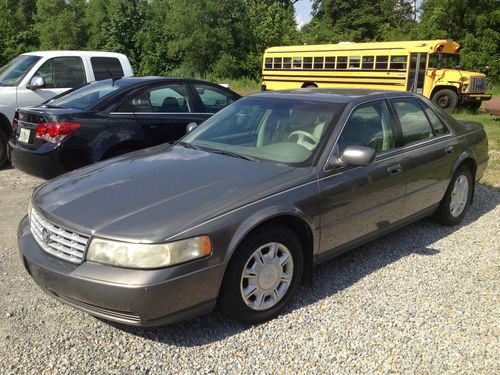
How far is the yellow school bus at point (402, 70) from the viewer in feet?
55.6

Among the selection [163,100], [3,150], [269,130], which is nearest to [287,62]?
[3,150]

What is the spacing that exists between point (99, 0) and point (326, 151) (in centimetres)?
4932

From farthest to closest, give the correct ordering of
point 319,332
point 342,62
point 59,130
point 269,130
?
point 342,62 → point 59,130 → point 269,130 → point 319,332

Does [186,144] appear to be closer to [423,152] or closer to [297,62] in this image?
[423,152]

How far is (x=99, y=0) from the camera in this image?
47.2 m

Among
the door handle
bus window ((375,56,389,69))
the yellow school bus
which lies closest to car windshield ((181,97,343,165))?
the door handle

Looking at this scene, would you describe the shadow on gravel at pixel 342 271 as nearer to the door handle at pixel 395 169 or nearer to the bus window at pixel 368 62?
the door handle at pixel 395 169

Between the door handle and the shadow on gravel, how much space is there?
0.80m

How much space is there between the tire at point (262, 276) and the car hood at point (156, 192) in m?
0.28

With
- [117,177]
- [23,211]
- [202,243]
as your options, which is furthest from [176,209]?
[23,211]

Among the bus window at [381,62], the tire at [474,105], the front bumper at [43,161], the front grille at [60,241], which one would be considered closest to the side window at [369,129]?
the front grille at [60,241]

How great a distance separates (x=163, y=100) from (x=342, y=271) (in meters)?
3.40

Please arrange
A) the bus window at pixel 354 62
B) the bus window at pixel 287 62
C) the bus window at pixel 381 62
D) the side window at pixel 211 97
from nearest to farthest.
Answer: the side window at pixel 211 97 < the bus window at pixel 381 62 < the bus window at pixel 354 62 < the bus window at pixel 287 62

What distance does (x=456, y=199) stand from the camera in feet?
17.2
